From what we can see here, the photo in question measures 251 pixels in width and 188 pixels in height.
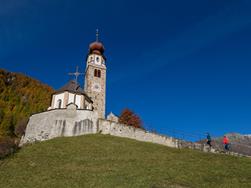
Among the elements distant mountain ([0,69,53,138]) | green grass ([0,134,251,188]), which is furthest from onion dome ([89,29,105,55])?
green grass ([0,134,251,188])

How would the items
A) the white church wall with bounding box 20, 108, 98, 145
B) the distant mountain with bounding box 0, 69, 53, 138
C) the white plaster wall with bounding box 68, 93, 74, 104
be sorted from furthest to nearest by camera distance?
the distant mountain with bounding box 0, 69, 53, 138 → the white plaster wall with bounding box 68, 93, 74, 104 → the white church wall with bounding box 20, 108, 98, 145

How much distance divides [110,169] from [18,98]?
76.2 metres

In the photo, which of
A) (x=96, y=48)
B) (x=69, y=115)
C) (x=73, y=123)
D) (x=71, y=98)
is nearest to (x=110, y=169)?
(x=73, y=123)

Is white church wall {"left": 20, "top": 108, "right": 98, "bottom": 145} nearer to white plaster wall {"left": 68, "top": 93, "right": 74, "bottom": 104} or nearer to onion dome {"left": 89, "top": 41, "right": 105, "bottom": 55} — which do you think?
white plaster wall {"left": 68, "top": 93, "right": 74, "bottom": 104}

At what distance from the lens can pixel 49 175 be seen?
2078 centimetres

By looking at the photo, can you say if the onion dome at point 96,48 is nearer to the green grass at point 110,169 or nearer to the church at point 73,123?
→ the church at point 73,123

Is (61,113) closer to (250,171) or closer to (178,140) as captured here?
(178,140)

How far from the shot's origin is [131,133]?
42.7 meters

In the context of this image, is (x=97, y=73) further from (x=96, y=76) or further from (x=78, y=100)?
(x=78, y=100)

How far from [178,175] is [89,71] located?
43431mm

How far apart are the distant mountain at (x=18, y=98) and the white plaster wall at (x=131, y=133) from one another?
27937 mm

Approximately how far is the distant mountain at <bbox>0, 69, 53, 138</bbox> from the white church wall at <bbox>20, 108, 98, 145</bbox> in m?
20.7

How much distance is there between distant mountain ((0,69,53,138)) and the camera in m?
70.3

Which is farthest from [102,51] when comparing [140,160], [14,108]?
[140,160]
